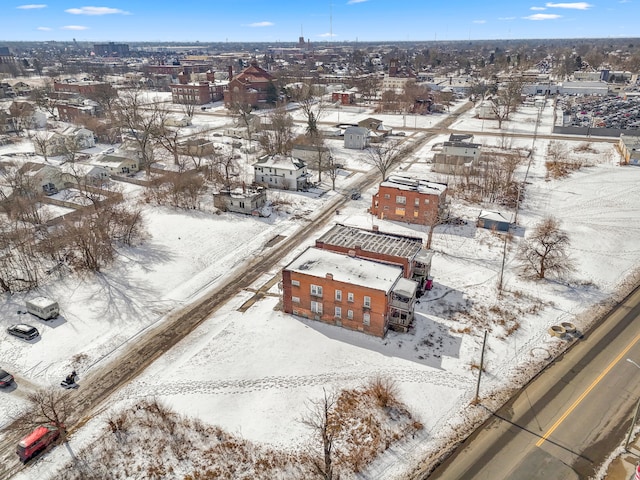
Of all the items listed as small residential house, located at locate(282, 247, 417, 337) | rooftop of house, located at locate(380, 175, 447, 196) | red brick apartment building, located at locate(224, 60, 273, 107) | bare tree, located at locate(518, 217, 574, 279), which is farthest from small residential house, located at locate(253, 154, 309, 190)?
red brick apartment building, located at locate(224, 60, 273, 107)

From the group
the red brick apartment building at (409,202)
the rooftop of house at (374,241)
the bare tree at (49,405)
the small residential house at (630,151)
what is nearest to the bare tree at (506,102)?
the small residential house at (630,151)

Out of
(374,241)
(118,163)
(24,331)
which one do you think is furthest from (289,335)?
(118,163)

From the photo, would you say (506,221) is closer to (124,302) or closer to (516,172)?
(516,172)

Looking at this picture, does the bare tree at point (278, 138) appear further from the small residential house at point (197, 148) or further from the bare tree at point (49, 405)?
the bare tree at point (49, 405)

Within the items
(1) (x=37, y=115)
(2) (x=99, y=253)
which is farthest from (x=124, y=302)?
(1) (x=37, y=115)

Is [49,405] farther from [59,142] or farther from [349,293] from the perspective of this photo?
[59,142]
